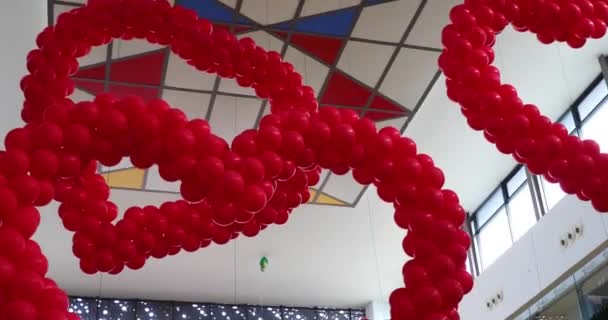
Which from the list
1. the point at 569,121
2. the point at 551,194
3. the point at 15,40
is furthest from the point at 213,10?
the point at 551,194

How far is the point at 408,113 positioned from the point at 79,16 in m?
5.67

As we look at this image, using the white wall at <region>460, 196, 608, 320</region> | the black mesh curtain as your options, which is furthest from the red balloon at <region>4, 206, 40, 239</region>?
the black mesh curtain

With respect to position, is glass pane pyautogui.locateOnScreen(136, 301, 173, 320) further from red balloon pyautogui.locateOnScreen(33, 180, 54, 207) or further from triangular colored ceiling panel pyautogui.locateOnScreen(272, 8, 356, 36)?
red balloon pyautogui.locateOnScreen(33, 180, 54, 207)

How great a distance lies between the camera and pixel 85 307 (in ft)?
55.9

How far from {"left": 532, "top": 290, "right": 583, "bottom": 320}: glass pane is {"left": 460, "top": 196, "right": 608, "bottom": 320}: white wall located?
479mm

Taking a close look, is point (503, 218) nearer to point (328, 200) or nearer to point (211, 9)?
point (328, 200)

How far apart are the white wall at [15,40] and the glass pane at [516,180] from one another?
805 centimetres

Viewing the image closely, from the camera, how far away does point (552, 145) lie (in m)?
6.79

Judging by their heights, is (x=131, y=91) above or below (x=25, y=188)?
above

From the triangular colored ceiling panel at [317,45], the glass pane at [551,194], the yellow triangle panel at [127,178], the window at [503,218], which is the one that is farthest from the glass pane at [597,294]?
the yellow triangle panel at [127,178]

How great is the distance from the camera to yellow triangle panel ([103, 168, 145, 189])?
42.1 ft

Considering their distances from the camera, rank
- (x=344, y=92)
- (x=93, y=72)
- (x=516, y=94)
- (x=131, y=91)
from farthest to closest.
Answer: (x=344, y=92), (x=131, y=91), (x=93, y=72), (x=516, y=94)

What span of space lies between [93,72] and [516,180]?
7409 millimetres

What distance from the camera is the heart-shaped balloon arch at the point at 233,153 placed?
573 centimetres
